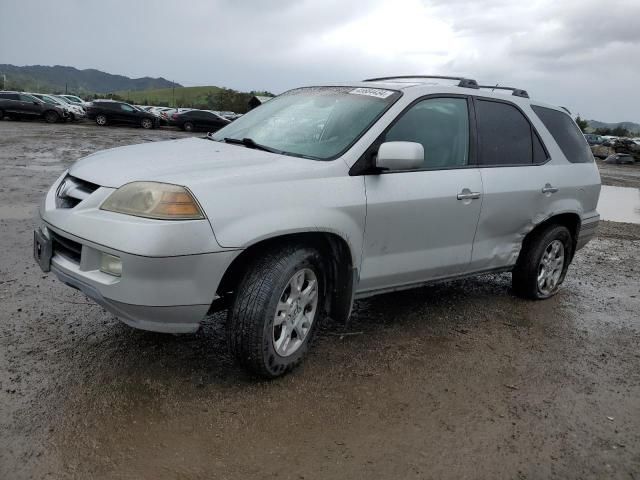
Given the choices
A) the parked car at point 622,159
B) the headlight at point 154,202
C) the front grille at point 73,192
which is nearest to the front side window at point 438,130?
the headlight at point 154,202

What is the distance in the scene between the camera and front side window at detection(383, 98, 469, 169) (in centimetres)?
384

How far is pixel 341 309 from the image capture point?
357 cm

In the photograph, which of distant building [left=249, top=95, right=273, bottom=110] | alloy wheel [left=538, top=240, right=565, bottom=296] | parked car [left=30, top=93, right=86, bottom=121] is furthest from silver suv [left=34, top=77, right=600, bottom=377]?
parked car [left=30, top=93, right=86, bottom=121]

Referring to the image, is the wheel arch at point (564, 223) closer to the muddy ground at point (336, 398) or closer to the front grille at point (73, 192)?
the muddy ground at point (336, 398)

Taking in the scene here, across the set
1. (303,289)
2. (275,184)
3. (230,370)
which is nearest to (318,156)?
(275,184)

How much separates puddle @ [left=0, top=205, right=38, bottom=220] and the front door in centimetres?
515

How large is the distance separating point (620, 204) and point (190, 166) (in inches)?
495

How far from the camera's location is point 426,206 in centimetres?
379

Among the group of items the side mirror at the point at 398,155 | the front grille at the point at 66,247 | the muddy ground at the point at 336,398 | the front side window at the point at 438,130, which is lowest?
the muddy ground at the point at 336,398

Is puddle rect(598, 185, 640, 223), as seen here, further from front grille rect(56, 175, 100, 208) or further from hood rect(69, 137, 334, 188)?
front grille rect(56, 175, 100, 208)

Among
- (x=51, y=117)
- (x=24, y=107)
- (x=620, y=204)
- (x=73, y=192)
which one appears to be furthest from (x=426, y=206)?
(x=51, y=117)

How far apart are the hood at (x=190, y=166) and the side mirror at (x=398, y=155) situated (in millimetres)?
355

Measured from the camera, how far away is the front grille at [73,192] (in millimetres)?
3154

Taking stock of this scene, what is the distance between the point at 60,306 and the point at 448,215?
2.89 m
